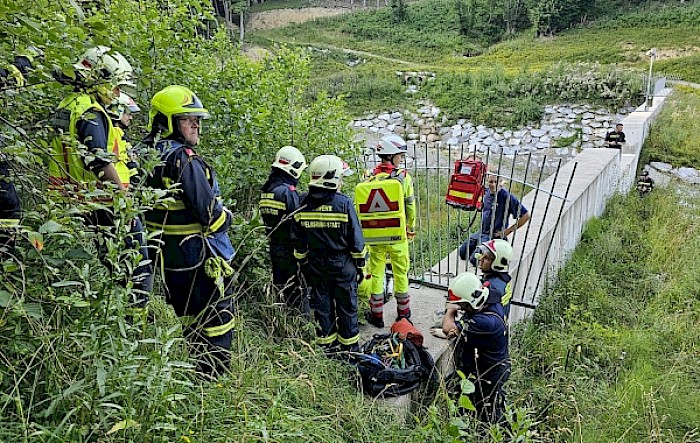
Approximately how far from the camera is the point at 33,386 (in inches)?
83.4

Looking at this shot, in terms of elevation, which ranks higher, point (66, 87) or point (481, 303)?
point (66, 87)

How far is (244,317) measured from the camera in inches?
180

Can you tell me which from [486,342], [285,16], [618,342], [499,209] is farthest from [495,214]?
[285,16]

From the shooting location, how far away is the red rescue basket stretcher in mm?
6398

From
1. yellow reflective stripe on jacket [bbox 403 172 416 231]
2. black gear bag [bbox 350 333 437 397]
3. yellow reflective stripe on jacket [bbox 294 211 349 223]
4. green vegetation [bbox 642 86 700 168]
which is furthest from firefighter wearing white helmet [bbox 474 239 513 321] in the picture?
green vegetation [bbox 642 86 700 168]

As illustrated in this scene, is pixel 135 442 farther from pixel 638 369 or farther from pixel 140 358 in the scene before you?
pixel 638 369

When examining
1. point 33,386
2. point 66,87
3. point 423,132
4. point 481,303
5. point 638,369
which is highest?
point 66,87

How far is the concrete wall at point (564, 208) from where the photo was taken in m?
6.62

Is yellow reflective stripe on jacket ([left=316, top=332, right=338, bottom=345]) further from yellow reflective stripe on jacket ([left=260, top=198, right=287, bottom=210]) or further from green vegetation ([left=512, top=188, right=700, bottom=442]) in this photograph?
green vegetation ([left=512, top=188, right=700, bottom=442])

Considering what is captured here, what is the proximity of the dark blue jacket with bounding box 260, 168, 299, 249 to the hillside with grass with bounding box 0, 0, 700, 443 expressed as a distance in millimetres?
166

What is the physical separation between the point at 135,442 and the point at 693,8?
154 feet

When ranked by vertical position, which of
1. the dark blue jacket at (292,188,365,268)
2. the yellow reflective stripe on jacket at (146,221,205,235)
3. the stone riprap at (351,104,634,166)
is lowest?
the stone riprap at (351,104,634,166)

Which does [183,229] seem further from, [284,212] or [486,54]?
[486,54]

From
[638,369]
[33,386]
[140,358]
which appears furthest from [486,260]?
[33,386]
